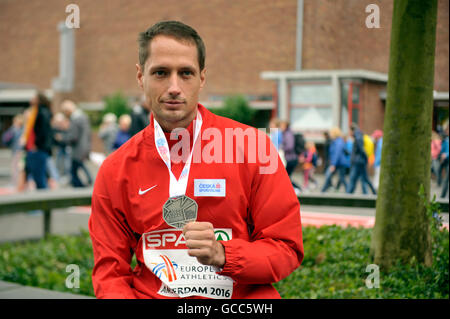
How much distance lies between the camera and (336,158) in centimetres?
598

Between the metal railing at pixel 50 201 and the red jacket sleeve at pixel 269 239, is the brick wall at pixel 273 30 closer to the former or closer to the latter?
the red jacket sleeve at pixel 269 239

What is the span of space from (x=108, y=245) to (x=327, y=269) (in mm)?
2689

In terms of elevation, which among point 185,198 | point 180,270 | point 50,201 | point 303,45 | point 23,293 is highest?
point 303,45

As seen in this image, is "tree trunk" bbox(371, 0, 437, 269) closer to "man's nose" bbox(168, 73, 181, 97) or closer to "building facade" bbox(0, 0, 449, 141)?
"building facade" bbox(0, 0, 449, 141)

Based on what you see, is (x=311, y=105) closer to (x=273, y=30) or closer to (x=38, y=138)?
(x=273, y=30)

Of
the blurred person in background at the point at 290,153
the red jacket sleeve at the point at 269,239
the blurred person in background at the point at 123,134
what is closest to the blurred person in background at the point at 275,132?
the blurred person in background at the point at 290,153

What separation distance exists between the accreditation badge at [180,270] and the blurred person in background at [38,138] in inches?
290

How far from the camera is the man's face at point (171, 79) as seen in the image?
6.08 feet

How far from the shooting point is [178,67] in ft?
6.10

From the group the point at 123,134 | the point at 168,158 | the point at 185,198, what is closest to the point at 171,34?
the point at 168,158

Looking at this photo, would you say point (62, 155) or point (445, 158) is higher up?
point (445, 158)

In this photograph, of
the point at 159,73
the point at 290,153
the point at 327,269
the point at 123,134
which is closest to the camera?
the point at 159,73
